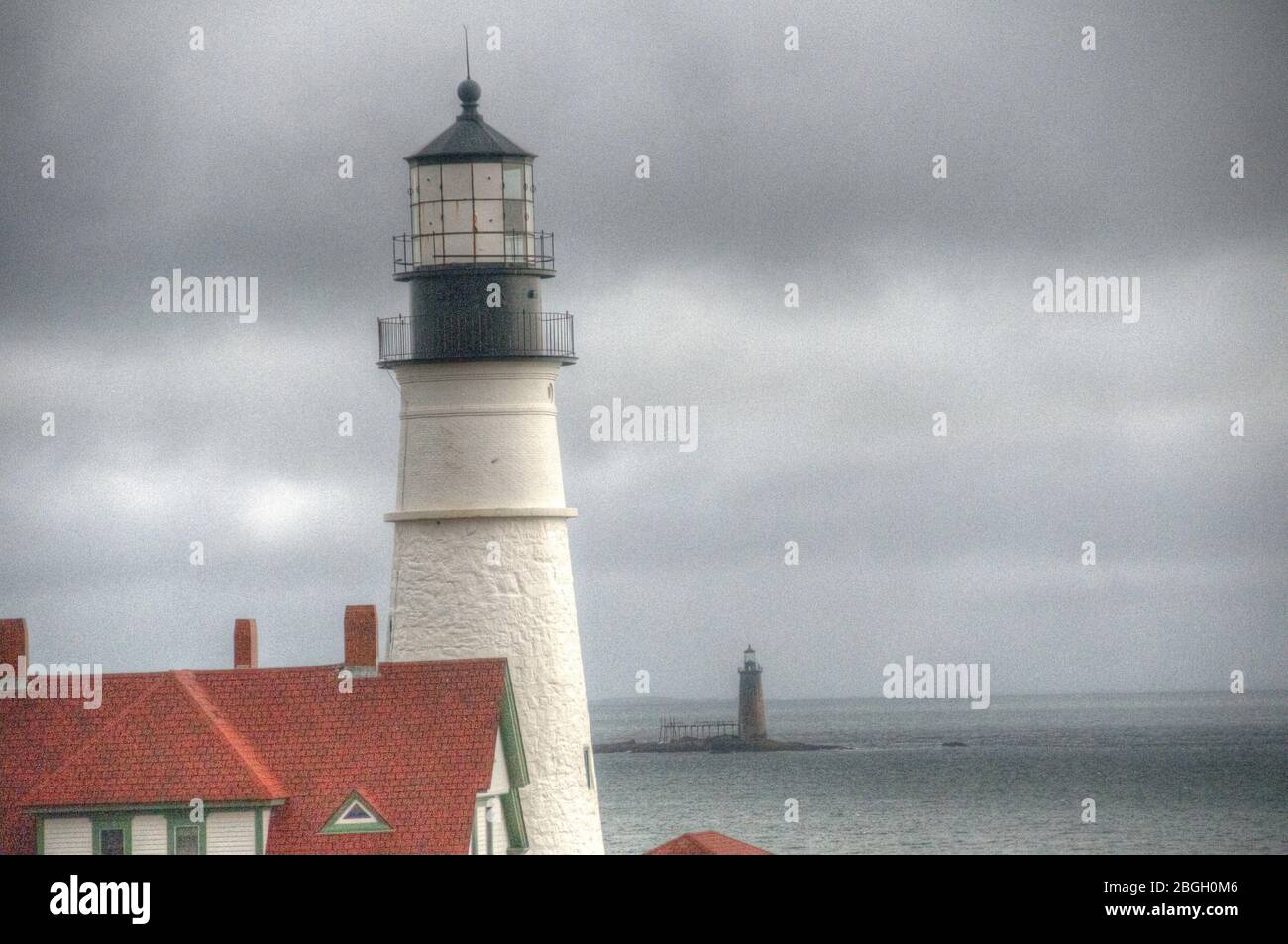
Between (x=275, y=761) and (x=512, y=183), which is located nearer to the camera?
(x=275, y=761)

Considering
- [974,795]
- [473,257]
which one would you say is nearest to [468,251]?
[473,257]

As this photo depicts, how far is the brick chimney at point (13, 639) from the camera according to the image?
37.8 meters

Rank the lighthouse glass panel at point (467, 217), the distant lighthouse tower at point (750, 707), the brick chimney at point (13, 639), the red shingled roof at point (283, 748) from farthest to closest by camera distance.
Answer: the distant lighthouse tower at point (750, 707), the lighthouse glass panel at point (467, 217), the brick chimney at point (13, 639), the red shingled roof at point (283, 748)

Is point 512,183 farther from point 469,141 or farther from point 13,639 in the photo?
point 13,639

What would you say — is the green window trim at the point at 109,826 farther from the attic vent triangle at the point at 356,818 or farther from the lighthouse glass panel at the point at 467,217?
the lighthouse glass panel at the point at 467,217

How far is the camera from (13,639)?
3794cm

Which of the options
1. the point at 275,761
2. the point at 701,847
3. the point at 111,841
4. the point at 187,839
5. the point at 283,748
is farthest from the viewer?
the point at 701,847

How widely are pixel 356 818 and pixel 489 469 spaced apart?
20.4ft

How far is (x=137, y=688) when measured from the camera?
122ft

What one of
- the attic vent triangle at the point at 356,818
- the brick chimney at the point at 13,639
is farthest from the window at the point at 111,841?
the brick chimney at the point at 13,639

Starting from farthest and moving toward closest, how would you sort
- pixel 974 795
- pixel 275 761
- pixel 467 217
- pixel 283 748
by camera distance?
pixel 974 795
pixel 467 217
pixel 283 748
pixel 275 761

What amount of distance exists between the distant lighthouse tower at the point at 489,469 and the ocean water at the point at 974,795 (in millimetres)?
53002
